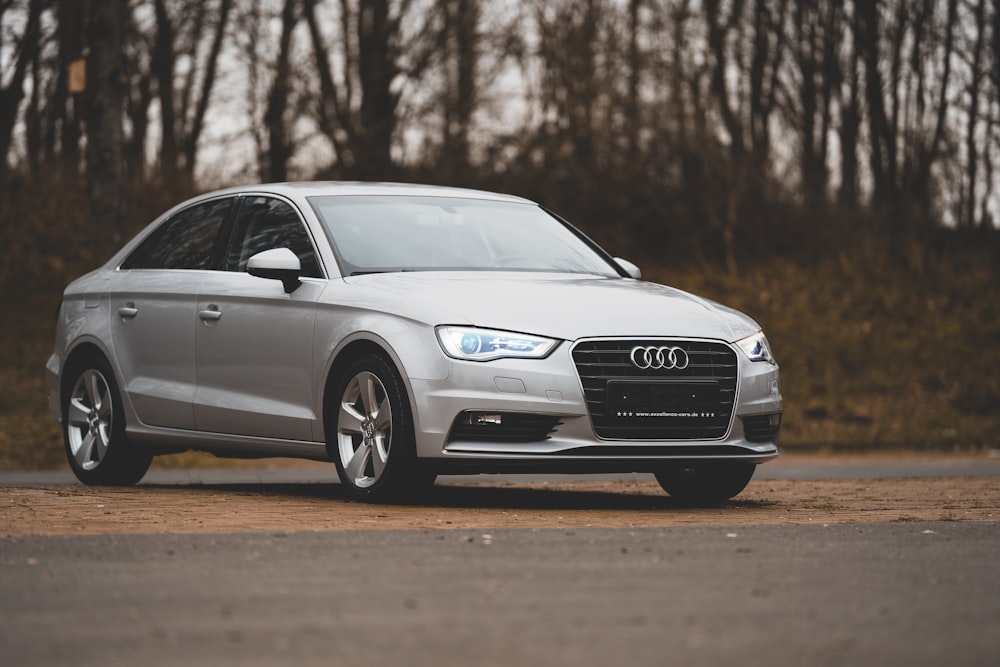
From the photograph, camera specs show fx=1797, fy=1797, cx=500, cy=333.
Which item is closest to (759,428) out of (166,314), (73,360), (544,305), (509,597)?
(544,305)

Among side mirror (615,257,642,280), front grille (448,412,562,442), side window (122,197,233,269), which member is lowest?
front grille (448,412,562,442)

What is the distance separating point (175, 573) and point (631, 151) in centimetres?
2263

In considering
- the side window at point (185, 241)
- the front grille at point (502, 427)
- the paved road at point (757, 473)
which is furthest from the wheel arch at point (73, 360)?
the front grille at point (502, 427)

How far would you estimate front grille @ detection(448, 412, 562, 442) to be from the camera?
28.6ft

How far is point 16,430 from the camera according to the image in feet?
59.8

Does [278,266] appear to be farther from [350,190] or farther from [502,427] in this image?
[502,427]

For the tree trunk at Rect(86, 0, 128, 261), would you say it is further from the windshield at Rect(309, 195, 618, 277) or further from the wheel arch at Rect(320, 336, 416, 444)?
the wheel arch at Rect(320, 336, 416, 444)

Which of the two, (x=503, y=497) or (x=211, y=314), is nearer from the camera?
(x=211, y=314)

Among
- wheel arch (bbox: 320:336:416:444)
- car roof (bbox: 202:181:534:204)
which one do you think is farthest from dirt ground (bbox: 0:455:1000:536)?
car roof (bbox: 202:181:534:204)

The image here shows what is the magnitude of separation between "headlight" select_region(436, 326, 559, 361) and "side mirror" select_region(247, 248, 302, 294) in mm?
1168

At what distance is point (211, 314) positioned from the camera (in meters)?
10.2

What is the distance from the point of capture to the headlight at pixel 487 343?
8711mm

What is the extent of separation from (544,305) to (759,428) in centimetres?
138

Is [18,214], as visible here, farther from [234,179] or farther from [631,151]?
[631,151]
